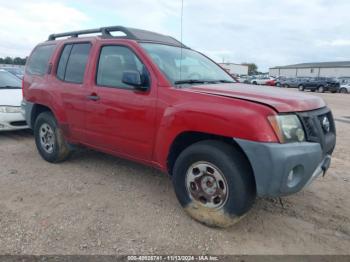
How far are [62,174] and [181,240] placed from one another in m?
2.38

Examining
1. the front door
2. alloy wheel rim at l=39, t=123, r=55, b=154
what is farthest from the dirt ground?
the front door

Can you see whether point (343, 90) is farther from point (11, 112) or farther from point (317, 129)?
point (317, 129)

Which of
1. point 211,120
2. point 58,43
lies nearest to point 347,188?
point 211,120

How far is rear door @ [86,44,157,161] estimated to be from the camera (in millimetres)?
3773

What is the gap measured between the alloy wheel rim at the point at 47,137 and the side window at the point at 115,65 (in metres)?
1.43

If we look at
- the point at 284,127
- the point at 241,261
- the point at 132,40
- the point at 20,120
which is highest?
the point at 132,40

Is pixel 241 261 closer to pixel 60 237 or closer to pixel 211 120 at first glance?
pixel 211 120

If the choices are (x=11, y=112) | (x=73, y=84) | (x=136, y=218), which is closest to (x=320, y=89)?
(x=11, y=112)

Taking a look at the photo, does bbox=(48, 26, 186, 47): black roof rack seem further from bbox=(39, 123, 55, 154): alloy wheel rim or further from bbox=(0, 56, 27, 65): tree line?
bbox=(0, 56, 27, 65): tree line

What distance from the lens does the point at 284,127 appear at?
296cm

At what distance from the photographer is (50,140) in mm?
5316

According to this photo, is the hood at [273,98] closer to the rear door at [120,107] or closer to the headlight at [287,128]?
the headlight at [287,128]

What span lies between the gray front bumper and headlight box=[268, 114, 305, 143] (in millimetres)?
60

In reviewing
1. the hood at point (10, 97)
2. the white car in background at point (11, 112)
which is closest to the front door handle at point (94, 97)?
the white car in background at point (11, 112)
